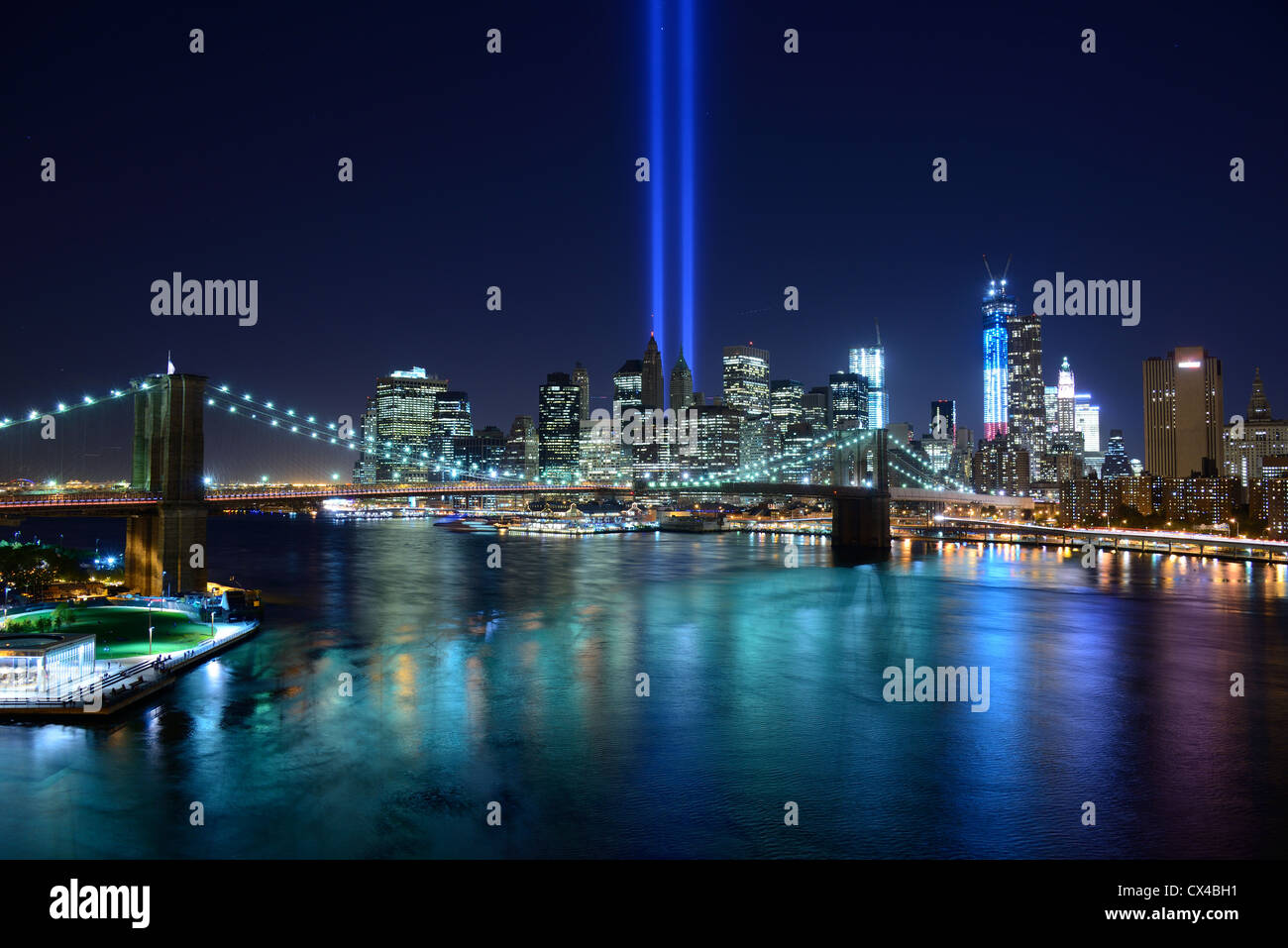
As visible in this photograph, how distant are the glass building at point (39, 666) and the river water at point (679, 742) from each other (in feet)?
4.75

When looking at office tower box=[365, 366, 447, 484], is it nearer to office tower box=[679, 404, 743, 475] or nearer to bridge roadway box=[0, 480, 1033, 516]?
office tower box=[679, 404, 743, 475]

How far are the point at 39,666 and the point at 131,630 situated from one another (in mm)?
6876

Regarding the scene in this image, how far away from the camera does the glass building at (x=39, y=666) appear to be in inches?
714

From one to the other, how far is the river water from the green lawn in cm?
155

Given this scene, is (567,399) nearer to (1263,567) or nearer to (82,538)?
(82,538)

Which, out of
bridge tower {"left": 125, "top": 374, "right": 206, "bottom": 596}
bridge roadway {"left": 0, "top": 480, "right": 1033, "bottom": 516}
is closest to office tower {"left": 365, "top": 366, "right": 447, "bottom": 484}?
bridge roadway {"left": 0, "top": 480, "right": 1033, "bottom": 516}

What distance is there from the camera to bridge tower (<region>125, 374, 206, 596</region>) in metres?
31.7

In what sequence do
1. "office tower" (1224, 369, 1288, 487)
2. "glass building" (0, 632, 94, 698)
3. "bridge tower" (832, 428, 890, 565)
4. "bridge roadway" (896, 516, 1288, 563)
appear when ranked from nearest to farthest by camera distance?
"glass building" (0, 632, 94, 698) < "bridge roadway" (896, 516, 1288, 563) < "bridge tower" (832, 428, 890, 565) < "office tower" (1224, 369, 1288, 487)

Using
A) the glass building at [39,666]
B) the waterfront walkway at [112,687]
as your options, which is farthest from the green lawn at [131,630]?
the glass building at [39,666]

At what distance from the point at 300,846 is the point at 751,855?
6332mm

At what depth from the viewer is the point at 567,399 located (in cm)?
18238

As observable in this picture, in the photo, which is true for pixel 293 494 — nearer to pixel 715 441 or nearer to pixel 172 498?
pixel 172 498
